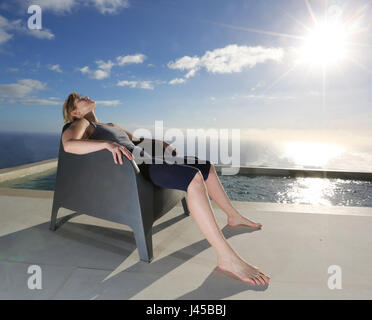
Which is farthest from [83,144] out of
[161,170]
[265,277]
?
[265,277]

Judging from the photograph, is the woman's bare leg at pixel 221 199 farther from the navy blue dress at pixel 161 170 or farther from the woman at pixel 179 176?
the navy blue dress at pixel 161 170

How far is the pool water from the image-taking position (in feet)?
9.87

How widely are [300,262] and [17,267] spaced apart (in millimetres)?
1509

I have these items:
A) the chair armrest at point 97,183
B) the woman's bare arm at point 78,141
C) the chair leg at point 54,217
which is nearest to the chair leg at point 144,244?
the chair armrest at point 97,183

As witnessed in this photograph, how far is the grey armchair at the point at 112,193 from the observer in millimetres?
1268

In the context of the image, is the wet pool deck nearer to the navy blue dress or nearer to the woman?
the woman

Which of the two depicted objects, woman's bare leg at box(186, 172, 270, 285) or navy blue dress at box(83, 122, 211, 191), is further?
navy blue dress at box(83, 122, 211, 191)

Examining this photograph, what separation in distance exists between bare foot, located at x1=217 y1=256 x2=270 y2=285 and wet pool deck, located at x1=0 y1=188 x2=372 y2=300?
0.11ft

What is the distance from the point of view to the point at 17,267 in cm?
119

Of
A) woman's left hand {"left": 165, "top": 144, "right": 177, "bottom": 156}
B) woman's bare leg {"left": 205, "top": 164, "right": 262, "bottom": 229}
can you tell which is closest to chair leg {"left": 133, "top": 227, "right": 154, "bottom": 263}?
woman's bare leg {"left": 205, "top": 164, "right": 262, "bottom": 229}

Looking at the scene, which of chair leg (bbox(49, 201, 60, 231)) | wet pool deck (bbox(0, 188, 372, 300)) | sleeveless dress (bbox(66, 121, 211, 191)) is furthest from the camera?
chair leg (bbox(49, 201, 60, 231))

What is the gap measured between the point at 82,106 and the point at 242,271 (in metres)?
1.48

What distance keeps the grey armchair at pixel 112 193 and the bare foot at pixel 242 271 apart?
0.41 m

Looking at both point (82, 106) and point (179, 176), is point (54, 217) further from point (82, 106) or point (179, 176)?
point (179, 176)
